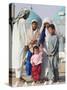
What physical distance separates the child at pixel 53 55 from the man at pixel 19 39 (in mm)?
193

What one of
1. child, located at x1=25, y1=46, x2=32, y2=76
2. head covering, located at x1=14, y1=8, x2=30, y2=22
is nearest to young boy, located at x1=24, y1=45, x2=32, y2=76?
child, located at x1=25, y1=46, x2=32, y2=76

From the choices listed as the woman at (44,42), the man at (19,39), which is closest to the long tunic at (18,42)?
the man at (19,39)

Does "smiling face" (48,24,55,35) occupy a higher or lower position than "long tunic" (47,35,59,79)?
higher

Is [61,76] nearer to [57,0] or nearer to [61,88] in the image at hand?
[61,88]

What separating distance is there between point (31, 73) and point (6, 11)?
1.51 feet

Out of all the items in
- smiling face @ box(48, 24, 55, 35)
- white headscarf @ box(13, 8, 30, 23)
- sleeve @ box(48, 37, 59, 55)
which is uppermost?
white headscarf @ box(13, 8, 30, 23)

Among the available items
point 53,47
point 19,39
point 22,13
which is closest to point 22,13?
point 22,13

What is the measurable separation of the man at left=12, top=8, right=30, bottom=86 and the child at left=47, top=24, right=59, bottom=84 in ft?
0.63

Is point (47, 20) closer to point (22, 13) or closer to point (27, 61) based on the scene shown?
point (22, 13)

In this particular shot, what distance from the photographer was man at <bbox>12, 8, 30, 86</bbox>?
1.47m

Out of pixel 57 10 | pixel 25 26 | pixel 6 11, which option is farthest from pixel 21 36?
pixel 57 10

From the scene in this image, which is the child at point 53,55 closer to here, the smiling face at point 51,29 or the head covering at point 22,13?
the smiling face at point 51,29

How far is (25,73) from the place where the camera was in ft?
4.90

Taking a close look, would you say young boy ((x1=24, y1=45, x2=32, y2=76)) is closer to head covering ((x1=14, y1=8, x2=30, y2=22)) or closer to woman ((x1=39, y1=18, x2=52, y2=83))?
woman ((x1=39, y1=18, x2=52, y2=83))
